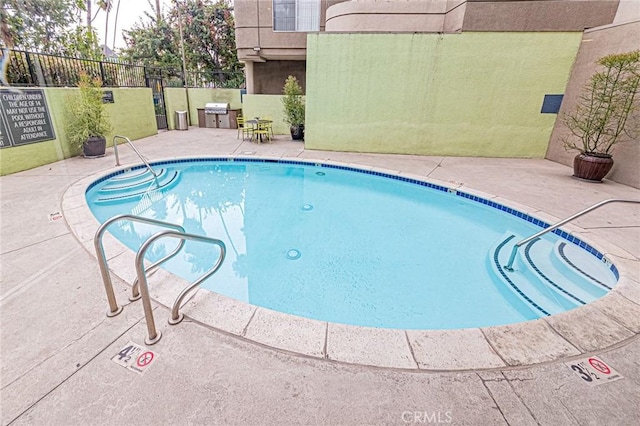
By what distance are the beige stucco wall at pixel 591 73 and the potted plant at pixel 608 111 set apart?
296mm

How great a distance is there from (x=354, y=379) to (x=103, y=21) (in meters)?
32.3

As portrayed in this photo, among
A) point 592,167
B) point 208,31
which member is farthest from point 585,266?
point 208,31

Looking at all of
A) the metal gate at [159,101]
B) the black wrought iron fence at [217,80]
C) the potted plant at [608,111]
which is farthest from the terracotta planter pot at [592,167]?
the black wrought iron fence at [217,80]

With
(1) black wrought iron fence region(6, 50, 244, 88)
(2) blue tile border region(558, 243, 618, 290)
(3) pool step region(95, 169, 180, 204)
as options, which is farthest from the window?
(2) blue tile border region(558, 243, 618, 290)

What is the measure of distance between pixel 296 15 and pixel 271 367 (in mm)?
12559

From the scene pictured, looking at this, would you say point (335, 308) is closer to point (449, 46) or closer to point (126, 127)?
point (449, 46)

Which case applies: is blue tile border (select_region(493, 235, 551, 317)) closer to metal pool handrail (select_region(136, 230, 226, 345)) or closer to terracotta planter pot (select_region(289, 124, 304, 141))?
metal pool handrail (select_region(136, 230, 226, 345))

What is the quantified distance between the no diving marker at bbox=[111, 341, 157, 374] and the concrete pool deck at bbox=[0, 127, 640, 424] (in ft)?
0.11

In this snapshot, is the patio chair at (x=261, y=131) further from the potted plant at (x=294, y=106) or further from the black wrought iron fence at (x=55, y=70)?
the black wrought iron fence at (x=55, y=70)

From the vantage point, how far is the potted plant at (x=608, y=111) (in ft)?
18.8

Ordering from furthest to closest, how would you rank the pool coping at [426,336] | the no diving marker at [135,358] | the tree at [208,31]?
the tree at [208,31]
the pool coping at [426,336]
the no diving marker at [135,358]

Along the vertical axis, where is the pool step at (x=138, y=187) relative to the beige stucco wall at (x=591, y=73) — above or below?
below

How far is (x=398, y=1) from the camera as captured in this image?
8.83m

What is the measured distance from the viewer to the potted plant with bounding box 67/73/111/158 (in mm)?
7066
